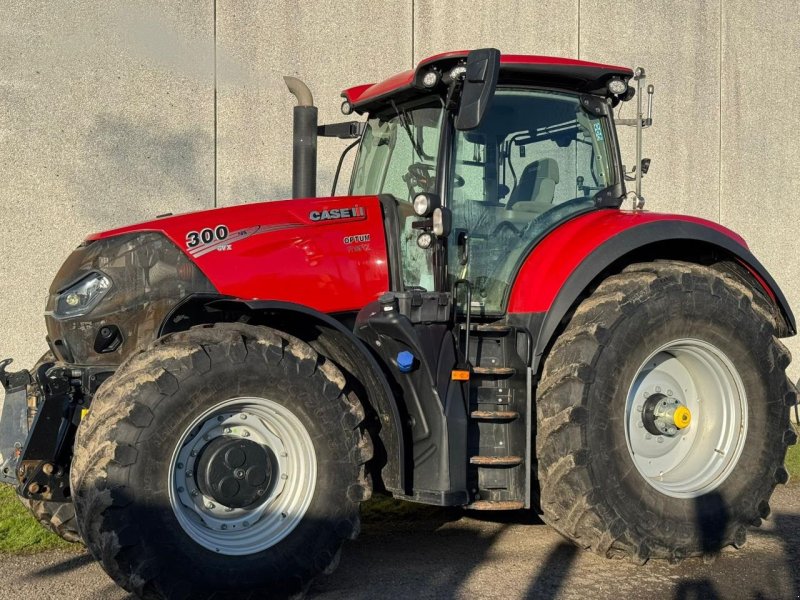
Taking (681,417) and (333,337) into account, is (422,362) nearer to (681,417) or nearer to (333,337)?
(333,337)

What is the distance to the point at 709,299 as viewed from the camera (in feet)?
16.6

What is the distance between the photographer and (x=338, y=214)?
4.77 meters

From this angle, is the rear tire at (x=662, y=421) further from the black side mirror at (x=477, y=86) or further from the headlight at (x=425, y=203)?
the black side mirror at (x=477, y=86)

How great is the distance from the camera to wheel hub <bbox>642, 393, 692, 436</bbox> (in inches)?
198

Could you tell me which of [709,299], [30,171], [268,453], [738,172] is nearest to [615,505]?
[709,299]

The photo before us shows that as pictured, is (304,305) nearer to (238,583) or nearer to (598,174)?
(238,583)

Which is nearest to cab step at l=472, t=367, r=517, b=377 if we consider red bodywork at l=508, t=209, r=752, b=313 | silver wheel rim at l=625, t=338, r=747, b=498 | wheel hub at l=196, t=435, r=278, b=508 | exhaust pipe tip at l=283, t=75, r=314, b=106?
red bodywork at l=508, t=209, r=752, b=313

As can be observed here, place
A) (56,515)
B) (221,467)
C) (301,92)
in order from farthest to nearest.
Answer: (301,92) → (56,515) → (221,467)

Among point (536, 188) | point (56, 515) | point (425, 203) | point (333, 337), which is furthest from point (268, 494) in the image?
point (536, 188)

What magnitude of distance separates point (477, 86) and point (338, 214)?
944 mm

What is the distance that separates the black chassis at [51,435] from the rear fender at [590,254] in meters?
1.99

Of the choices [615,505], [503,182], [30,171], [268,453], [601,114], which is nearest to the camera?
[268,453]

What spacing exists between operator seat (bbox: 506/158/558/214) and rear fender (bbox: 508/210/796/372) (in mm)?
166

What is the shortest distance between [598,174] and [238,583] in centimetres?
284
